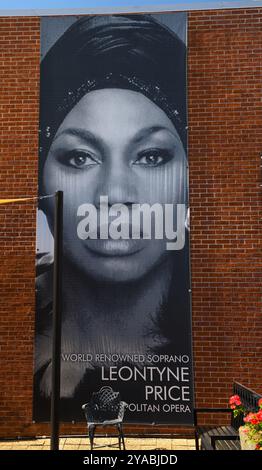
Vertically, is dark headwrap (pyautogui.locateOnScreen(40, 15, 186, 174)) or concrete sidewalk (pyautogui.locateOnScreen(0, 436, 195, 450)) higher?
dark headwrap (pyautogui.locateOnScreen(40, 15, 186, 174))

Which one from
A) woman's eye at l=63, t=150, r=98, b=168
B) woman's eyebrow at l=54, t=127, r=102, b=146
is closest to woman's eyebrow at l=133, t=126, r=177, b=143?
woman's eyebrow at l=54, t=127, r=102, b=146

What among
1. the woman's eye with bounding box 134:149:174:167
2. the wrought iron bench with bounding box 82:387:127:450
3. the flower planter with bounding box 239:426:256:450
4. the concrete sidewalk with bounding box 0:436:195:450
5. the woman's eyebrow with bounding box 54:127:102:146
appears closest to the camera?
the flower planter with bounding box 239:426:256:450

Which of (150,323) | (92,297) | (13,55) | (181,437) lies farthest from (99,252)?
(13,55)

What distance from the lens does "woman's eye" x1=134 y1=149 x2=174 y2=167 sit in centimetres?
819

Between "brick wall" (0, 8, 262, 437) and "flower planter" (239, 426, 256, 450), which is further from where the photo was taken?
"brick wall" (0, 8, 262, 437)

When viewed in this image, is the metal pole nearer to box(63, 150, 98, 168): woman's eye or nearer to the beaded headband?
box(63, 150, 98, 168): woman's eye

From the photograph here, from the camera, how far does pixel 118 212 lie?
8.05 meters

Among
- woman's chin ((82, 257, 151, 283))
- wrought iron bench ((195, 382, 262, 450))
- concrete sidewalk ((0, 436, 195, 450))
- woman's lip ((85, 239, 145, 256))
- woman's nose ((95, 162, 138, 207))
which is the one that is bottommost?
concrete sidewalk ((0, 436, 195, 450))

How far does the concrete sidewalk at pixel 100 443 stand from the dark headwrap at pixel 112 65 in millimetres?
4330

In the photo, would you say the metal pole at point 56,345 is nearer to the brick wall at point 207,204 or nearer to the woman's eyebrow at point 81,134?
the brick wall at point 207,204

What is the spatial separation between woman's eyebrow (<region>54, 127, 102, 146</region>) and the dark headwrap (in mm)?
158

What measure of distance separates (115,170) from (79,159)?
0.64 m
